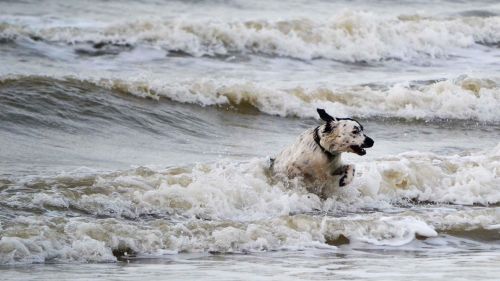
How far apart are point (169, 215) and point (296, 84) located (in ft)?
28.7

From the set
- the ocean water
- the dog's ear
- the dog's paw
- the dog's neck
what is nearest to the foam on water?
the ocean water

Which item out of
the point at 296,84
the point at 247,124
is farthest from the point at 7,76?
the point at 296,84

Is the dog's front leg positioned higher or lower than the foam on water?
higher

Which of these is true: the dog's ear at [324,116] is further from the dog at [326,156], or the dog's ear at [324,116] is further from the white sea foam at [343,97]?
the white sea foam at [343,97]

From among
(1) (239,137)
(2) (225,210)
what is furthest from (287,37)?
(2) (225,210)

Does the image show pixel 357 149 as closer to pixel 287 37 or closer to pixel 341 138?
pixel 341 138

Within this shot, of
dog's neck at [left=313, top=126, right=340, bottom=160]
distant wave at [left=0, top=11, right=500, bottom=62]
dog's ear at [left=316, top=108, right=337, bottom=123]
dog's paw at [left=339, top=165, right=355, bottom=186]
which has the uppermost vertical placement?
distant wave at [left=0, top=11, right=500, bottom=62]

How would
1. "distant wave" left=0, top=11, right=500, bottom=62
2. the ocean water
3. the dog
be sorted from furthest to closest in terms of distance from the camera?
"distant wave" left=0, top=11, right=500, bottom=62, the dog, the ocean water

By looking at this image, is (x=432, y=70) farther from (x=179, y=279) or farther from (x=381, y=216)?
(x=179, y=279)

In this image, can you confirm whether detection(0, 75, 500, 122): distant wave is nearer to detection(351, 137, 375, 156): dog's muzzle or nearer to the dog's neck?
the dog's neck

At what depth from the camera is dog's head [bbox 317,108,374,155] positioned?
11547 millimetres

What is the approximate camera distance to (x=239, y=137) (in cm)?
1549

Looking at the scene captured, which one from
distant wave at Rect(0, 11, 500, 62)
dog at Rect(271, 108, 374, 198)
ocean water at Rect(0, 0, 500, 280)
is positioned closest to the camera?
ocean water at Rect(0, 0, 500, 280)

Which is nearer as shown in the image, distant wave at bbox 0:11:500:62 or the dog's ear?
the dog's ear
